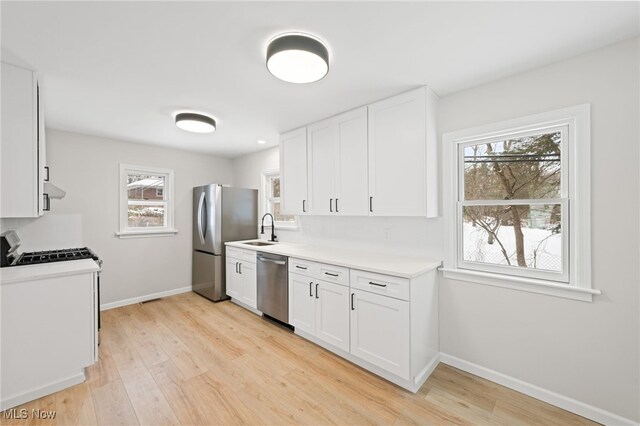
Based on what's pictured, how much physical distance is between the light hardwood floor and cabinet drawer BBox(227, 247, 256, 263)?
3.37ft

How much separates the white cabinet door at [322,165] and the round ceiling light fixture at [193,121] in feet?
3.87

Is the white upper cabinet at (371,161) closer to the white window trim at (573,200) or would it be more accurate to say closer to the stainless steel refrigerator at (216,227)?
the white window trim at (573,200)

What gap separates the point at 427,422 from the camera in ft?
5.92

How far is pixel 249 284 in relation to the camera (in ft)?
12.0

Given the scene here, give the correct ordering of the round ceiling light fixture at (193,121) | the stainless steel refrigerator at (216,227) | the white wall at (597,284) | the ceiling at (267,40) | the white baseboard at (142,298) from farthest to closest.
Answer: the stainless steel refrigerator at (216,227)
the white baseboard at (142,298)
the round ceiling light fixture at (193,121)
the white wall at (597,284)
the ceiling at (267,40)

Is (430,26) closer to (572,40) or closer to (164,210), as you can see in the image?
(572,40)

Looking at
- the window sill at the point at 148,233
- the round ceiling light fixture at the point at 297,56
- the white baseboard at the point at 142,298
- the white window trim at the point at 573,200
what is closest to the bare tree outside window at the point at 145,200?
the window sill at the point at 148,233

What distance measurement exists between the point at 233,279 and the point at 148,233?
158cm

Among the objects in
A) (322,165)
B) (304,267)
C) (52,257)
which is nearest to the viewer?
(52,257)

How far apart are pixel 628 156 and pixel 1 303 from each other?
433cm

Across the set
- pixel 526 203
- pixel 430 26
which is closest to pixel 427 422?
pixel 526 203

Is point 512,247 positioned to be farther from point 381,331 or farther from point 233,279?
point 233,279

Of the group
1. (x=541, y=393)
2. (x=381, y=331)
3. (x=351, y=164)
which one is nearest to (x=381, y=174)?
(x=351, y=164)

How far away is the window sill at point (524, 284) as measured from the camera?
1.87 meters
